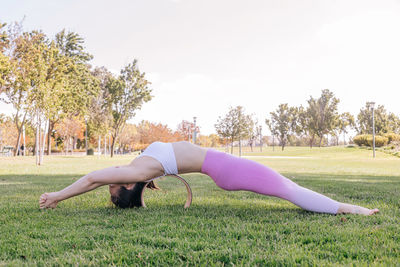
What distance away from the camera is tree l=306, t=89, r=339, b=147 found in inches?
2092

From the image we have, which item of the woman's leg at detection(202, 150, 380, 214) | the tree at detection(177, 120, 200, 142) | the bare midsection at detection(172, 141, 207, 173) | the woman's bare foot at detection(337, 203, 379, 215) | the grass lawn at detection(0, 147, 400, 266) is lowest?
the grass lawn at detection(0, 147, 400, 266)

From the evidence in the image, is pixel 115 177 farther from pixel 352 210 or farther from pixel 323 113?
pixel 323 113

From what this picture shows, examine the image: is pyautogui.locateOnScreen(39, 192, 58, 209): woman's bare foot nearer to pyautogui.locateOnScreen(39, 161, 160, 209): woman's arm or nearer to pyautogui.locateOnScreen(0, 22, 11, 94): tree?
pyautogui.locateOnScreen(39, 161, 160, 209): woman's arm

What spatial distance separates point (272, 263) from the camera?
77.8 inches

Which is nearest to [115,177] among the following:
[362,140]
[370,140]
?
[370,140]

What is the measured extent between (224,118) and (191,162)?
3093 cm

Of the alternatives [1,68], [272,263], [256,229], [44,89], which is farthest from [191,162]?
[1,68]

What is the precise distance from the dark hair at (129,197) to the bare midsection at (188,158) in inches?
24.0

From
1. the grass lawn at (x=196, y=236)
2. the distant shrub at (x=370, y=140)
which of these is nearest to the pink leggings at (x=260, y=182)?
the grass lawn at (x=196, y=236)

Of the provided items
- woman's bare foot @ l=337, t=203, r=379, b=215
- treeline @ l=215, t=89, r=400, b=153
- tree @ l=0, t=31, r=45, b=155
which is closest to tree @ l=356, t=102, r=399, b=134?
treeline @ l=215, t=89, r=400, b=153

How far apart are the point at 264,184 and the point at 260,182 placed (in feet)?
0.16

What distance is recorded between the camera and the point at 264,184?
3.45 meters

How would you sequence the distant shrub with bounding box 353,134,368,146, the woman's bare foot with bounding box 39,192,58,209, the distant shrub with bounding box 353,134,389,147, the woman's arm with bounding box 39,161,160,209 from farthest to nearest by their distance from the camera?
the distant shrub with bounding box 353,134,368,146, the distant shrub with bounding box 353,134,389,147, the woman's bare foot with bounding box 39,192,58,209, the woman's arm with bounding box 39,161,160,209

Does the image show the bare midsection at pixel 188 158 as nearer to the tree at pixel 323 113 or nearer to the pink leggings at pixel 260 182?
the pink leggings at pixel 260 182
